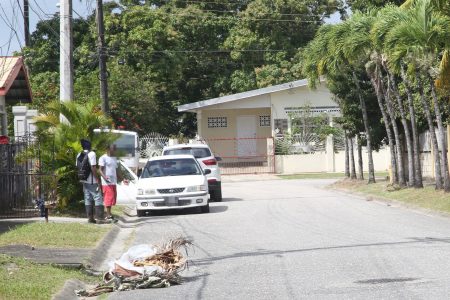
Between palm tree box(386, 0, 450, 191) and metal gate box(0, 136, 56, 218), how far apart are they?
30.6ft

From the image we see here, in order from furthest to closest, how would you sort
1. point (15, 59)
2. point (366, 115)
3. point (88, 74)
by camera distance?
point (88, 74)
point (366, 115)
point (15, 59)

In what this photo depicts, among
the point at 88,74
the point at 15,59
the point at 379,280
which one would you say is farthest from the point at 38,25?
the point at 379,280

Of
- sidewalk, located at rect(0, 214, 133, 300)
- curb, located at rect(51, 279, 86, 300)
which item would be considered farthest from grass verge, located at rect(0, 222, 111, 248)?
curb, located at rect(51, 279, 86, 300)

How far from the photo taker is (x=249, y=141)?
50344 millimetres

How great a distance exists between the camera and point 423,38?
20.9 metres

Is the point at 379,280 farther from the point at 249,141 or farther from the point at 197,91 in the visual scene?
the point at 197,91

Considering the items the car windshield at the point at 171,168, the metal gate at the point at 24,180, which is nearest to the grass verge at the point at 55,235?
the metal gate at the point at 24,180

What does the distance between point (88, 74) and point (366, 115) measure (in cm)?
2241

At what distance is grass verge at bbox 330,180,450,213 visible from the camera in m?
21.2

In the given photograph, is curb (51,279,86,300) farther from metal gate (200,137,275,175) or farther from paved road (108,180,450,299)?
metal gate (200,137,275,175)

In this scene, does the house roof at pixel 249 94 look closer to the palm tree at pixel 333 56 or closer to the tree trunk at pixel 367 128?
the palm tree at pixel 333 56

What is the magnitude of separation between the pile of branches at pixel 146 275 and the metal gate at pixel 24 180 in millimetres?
8297

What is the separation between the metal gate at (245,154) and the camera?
46500 millimetres

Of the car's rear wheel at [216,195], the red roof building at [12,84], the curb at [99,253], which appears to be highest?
the red roof building at [12,84]
